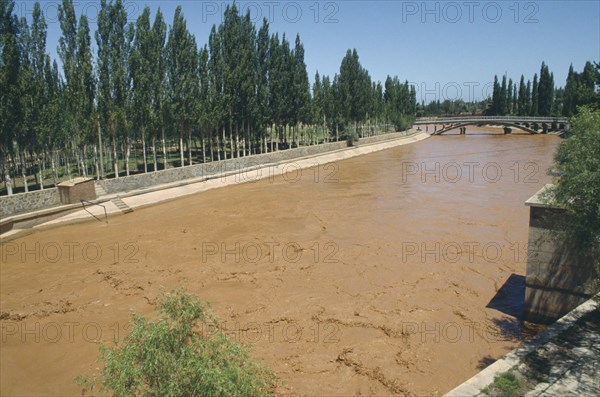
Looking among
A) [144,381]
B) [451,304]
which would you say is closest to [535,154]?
[451,304]

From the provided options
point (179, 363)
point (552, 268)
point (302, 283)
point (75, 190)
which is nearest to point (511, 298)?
point (552, 268)

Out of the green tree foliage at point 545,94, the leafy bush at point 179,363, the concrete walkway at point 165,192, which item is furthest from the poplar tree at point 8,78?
the green tree foliage at point 545,94

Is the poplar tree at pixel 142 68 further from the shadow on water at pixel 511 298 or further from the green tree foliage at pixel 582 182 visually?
the green tree foliage at pixel 582 182

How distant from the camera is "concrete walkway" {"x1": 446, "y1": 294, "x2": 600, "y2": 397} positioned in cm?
673

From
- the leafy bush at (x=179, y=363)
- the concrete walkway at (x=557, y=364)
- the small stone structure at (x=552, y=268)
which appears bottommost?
the concrete walkway at (x=557, y=364)

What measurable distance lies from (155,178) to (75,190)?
19.9 ft

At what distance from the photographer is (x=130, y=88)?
2669 cm

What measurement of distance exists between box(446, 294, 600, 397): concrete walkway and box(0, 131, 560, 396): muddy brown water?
1.52m

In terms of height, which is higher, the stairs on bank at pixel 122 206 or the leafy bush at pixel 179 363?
the leafy bush at pixel 179 363

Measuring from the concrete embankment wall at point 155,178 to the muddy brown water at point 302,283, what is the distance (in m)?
1.67

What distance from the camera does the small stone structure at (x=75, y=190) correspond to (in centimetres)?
2191

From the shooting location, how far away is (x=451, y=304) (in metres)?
12.1

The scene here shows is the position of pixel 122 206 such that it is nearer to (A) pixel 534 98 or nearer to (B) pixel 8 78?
(B) pixel 8 78

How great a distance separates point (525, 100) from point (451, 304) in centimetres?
8920
